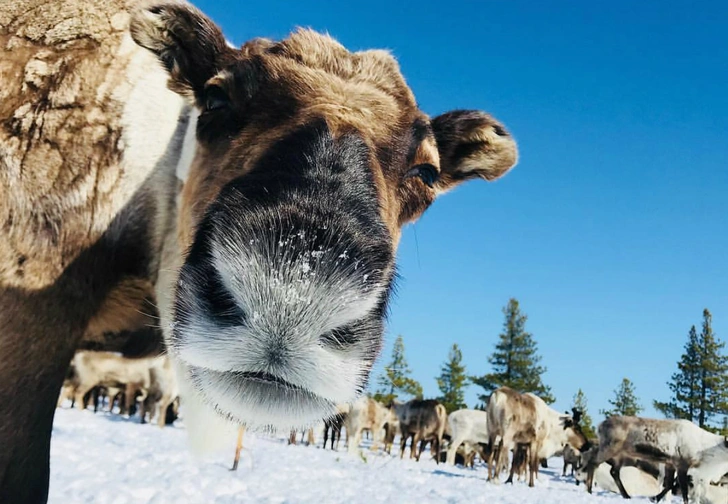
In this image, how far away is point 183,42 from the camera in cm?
282

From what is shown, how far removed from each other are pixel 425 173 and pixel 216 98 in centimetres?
102

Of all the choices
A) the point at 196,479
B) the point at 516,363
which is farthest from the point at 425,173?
the point at 516,363

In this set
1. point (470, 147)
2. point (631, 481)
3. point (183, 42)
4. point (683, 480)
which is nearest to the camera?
point (183, 42)

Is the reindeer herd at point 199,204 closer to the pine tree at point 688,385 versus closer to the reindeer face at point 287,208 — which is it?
the reindeer face at point 287,208

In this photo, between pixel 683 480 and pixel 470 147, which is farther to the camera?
pixel 683 480

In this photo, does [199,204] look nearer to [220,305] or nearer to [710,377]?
[220,305]

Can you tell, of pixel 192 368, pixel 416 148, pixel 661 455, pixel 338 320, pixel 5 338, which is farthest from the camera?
pixel 661 455

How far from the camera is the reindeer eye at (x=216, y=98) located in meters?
2.54

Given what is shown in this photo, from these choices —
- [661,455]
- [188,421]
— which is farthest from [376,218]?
[661,455]

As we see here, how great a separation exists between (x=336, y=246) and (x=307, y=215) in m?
0.13

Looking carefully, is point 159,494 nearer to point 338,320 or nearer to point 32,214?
point 32,214

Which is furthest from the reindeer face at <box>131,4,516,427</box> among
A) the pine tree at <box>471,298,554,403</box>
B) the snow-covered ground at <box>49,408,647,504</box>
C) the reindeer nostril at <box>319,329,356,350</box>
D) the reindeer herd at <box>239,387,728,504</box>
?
the pine tree at <box>471,298,554,403</box>

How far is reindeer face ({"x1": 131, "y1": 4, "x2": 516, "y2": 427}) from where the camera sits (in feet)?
5.20

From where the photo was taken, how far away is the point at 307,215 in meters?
1.68
